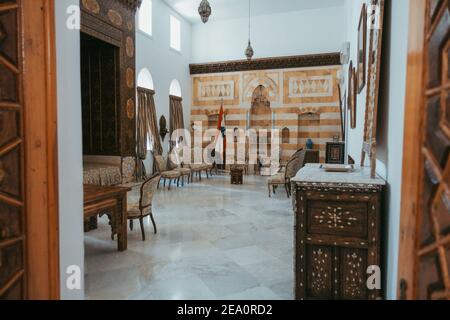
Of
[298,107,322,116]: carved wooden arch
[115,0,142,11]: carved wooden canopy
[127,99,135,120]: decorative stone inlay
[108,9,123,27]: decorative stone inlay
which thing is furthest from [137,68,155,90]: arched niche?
[298,107,322,116]: carved wooden arch

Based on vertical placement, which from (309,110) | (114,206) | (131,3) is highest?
(131,3)

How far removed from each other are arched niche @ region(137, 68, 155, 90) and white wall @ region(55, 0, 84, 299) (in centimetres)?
853

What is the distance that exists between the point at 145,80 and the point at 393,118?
9128 millimetres

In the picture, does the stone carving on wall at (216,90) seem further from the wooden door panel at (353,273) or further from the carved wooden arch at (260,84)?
the wooden door panel at (353,273)

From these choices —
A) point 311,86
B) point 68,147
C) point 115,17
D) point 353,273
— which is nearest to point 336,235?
point 353,273

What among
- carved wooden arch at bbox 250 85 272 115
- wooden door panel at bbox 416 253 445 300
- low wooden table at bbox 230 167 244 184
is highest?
carved wooden arch at bbox 250 85 272 115

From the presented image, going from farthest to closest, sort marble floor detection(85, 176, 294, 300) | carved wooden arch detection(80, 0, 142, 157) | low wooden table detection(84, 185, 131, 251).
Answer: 1. carved wooden arch detection(80, 0, 142, 157)
2. low wooden table detection(84, 185, 131, 251)
3. marble floor detection(85, 176, 294, 300)

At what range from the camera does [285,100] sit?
12.0 m

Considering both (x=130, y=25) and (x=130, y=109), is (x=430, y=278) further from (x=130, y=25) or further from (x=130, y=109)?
(x=130, y=25)

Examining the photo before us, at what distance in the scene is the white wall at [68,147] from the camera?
1.64 m

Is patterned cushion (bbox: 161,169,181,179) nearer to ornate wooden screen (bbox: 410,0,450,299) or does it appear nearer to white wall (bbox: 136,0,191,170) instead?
white wall (bbox: 136,0,191,170)

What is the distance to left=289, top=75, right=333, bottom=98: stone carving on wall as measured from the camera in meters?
11.5
